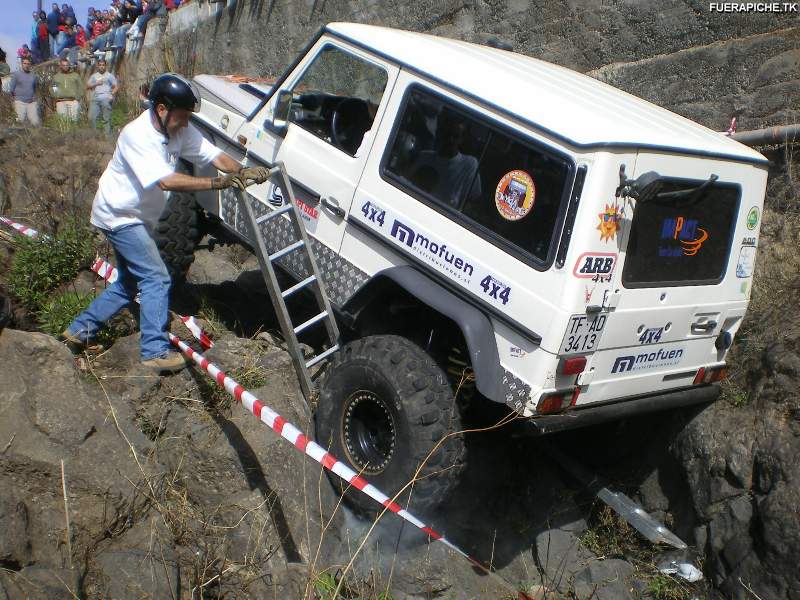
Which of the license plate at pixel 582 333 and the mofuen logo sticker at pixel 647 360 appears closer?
the license plate at pixel 582 333

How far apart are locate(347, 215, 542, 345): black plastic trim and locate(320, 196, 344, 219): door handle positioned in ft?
0.21

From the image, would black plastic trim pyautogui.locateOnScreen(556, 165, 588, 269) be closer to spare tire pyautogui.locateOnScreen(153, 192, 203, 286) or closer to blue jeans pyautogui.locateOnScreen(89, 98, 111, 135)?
spare tire pyautogui.locateOnScreen(153, 192, 203, 286)

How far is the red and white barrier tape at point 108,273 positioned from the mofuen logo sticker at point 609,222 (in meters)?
2.60

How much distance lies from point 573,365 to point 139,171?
253 centimetres

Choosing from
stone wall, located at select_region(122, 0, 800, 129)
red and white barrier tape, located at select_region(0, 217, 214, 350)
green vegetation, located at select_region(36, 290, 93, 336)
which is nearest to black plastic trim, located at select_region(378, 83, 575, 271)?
red and white barrier tape, located at select_region(0, 217, 214, 350)

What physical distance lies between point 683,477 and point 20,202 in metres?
5.68

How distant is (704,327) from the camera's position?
4184 millimetres

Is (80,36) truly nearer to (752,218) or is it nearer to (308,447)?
(308,447)

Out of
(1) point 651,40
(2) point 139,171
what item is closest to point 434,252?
(2) point 139,171

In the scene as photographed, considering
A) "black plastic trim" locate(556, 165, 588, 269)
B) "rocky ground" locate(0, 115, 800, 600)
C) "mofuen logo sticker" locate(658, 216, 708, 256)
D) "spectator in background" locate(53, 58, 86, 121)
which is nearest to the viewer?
"rocky ground" locate(0, 115, 800, 600)

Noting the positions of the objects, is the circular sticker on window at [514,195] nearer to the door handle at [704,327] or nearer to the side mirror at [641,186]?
the side mirror at [641,186]

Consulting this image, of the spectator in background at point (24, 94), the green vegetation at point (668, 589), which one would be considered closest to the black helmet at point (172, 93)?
the green vegetation at point (668, 589)

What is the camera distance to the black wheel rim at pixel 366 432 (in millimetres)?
4152

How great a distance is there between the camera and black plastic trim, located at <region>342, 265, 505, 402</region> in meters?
3.66
